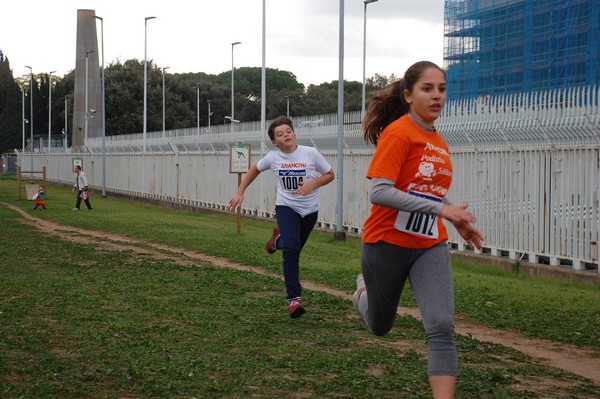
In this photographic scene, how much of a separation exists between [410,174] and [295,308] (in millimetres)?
4265

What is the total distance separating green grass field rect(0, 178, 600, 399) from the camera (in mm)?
6621

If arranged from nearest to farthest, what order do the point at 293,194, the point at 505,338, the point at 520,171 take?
the point at 505,338 < the point at 293,194 < the point at 520,171

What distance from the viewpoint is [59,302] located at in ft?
35.1

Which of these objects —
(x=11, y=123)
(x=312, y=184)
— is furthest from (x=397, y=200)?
(x=11, y=123)

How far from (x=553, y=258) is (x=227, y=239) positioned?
25.8 ft

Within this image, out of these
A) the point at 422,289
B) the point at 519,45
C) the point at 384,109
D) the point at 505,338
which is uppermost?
the point at 519,45

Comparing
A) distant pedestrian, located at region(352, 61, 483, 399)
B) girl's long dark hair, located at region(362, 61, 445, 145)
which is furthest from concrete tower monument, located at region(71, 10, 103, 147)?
distant pedestrian, located at region(352, 61, 483, 399)

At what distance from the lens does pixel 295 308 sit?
31.8 feet

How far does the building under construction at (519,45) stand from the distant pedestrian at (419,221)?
148 feet

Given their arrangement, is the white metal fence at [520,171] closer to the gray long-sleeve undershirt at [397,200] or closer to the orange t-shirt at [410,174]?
the orange t-shirt at [410,174]

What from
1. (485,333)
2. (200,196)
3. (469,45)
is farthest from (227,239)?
(469,45)

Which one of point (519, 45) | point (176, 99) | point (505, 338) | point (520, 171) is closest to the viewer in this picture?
point (505, 338)

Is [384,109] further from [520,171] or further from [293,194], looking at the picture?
[520,171]

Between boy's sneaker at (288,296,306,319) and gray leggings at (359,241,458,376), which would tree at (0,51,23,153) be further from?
gray leggings at (359,241,458,376)
